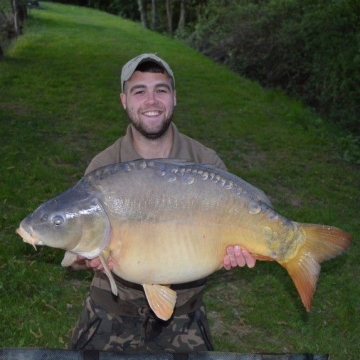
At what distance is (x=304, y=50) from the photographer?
1287 cm

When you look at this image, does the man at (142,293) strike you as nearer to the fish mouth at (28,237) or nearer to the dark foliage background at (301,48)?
the fish mouth at (28,237)

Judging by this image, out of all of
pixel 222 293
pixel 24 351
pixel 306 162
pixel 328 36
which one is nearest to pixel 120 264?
pixel 24 351

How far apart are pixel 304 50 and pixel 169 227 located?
437 inches

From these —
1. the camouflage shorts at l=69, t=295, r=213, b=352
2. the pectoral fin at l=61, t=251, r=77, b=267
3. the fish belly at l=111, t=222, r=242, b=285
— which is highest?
the fish belly at l=111, t=222, r=242, b=285

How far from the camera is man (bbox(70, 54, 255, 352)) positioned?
2887 millimetres

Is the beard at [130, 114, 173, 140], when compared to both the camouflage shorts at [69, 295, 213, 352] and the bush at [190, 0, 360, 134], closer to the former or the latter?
the camouflage shorts at [69, 295, 213, 352]

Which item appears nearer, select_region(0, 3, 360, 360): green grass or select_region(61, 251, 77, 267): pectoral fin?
select_region(61, 251, 77, 267): pectoral fin

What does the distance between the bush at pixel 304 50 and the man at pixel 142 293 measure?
8412 mm

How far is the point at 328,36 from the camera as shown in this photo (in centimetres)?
1221

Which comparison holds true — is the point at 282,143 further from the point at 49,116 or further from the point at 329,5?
the point at 329,5

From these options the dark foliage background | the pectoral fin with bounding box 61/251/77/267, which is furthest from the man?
the dark foliage background

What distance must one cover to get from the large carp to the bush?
8867 mm

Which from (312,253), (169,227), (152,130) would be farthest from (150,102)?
(312,253)

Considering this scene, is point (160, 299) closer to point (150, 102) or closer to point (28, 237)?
point (28, 237)
